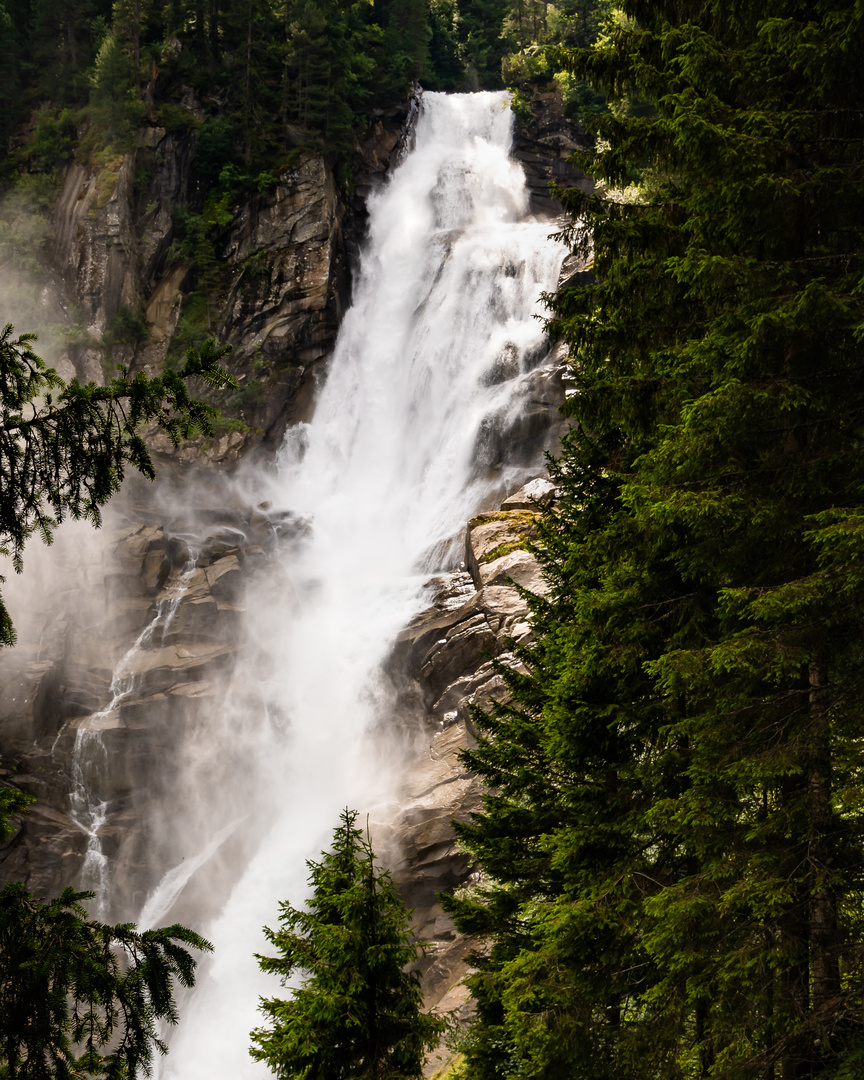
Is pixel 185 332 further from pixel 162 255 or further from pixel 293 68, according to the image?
pixel 293 68

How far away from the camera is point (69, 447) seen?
4293 millimetres

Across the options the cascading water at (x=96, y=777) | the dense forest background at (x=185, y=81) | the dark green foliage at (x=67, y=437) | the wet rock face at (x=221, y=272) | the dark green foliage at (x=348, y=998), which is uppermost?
the dense forest background at (x=185, y=81)

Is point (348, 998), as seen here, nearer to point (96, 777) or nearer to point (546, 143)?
point (96, 777)

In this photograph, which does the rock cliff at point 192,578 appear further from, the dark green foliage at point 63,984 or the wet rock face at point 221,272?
the dark green foliage at point 63,984

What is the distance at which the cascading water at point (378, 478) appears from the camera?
19.6m

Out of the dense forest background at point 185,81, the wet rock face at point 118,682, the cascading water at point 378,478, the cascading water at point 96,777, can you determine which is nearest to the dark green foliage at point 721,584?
the cascading water at point 378,478

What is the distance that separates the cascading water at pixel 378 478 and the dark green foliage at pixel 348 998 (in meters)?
12.9

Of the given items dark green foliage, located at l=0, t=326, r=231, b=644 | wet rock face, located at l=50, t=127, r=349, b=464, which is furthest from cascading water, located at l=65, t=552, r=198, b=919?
dark green foliage, located at l=0, t=326, r=231, b=644

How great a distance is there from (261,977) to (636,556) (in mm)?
16997

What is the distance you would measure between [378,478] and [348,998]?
26.8 meters

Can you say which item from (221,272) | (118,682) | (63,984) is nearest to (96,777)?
(118,682)

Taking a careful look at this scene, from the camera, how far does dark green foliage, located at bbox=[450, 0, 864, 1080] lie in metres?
4.59

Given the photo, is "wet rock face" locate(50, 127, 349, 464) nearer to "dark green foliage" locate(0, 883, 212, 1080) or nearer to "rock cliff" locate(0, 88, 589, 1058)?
"rock cliff" locate(0, 88, 589, 1058)

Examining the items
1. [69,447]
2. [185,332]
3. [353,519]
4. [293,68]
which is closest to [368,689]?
[353,519]
